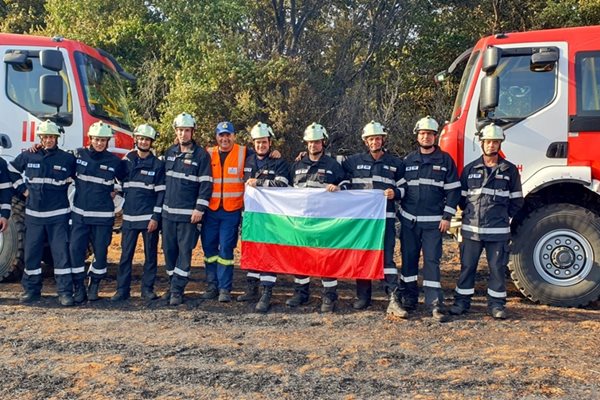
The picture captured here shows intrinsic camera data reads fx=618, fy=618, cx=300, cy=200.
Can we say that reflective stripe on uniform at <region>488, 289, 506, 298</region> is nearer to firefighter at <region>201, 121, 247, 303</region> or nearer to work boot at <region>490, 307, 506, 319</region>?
work boot at <region>490, 307, 506, 319</region>

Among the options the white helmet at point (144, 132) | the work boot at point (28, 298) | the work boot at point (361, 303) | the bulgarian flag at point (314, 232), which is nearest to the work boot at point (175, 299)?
the bulgarian flag at point (314, 232)

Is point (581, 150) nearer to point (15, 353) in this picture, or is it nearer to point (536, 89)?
point (536, 89)

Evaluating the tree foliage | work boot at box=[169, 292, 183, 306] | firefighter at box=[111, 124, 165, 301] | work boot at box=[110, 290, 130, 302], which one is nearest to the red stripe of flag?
work boot at box=[169, 292, 183, 306]

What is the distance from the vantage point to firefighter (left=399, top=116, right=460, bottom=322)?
633 centimetres

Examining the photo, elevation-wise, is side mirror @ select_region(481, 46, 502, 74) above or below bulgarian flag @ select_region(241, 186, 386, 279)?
above

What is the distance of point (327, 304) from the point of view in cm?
654

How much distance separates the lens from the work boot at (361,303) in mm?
6633

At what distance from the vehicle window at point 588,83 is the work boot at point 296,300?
139 inches

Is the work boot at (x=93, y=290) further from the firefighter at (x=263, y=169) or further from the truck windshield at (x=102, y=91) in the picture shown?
the truck windshield at (x=102, y=91)

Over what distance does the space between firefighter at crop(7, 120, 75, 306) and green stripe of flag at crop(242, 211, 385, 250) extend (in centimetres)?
203

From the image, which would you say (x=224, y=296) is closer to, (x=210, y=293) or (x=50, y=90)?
(x=210, y=293)

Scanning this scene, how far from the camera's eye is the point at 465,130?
267 inches

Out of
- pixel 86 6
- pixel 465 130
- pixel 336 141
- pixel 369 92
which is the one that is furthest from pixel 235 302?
pixel 86 6

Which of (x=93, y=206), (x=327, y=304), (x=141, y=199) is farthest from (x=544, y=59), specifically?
(x=93, y=206)
